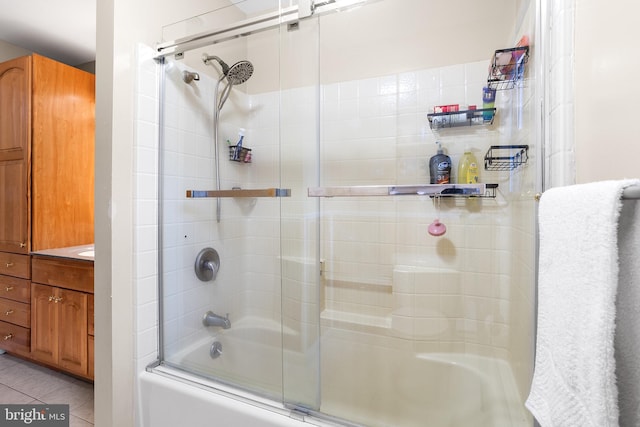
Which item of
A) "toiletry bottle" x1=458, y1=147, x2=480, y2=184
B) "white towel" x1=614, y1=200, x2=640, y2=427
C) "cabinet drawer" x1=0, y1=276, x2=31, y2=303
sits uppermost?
"toiletry bottle" x1=458, y1=147, x2=480, y2=184

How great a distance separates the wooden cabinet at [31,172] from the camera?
220 cm

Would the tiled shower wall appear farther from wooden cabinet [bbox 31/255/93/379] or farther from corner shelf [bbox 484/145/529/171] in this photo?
wooden cabinet [bbox 31/255/93/379]

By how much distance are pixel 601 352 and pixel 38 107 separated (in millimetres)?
3258

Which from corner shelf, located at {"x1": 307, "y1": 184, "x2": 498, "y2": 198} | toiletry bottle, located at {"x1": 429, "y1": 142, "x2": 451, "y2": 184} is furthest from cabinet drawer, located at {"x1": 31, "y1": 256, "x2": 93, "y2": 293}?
toiletry bottle, located at {"x1": 429, "y1": 142, "x2": 451, "y2": 184}

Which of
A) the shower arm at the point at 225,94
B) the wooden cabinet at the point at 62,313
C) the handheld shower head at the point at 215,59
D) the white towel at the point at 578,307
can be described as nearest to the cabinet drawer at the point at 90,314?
the wooden cabinet at the point at 62,313

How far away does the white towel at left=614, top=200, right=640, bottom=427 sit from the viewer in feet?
1.48

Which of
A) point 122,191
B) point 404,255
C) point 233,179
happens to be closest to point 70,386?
point 122,191

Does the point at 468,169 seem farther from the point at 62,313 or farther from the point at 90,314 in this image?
the point at 62,313

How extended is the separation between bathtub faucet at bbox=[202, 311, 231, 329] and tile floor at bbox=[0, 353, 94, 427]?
942mm

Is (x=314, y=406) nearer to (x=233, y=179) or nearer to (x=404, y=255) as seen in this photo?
(x=404, y=255)

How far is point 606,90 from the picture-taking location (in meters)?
0.64

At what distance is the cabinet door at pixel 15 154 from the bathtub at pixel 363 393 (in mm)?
1848

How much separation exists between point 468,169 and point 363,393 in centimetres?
121

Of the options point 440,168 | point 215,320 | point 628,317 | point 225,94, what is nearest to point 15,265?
point 215,320
